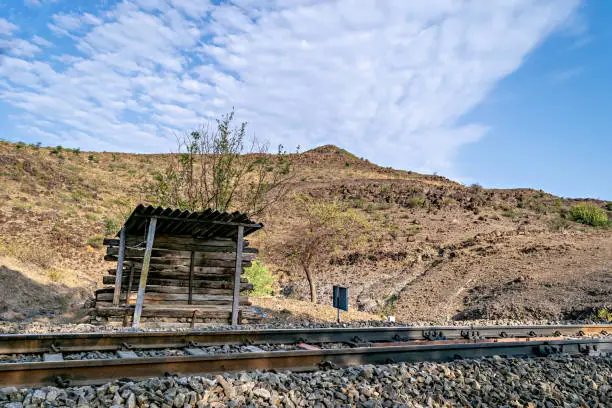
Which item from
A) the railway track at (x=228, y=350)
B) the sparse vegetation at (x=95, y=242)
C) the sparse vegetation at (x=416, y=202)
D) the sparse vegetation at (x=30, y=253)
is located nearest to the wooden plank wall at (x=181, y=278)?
the railway track at (x=228, y=350)

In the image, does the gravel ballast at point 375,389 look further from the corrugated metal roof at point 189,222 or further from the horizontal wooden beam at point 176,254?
the horizontal wooden beam at point 176,254

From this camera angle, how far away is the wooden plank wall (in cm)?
1177

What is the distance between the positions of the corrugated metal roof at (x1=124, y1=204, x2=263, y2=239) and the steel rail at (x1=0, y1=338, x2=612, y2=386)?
610cm

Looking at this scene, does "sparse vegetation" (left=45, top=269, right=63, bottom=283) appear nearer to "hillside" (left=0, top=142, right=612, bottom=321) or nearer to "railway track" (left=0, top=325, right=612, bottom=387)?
"hillside" (left=0, top=142, right=612, bottom=321)

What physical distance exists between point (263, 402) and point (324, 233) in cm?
1801

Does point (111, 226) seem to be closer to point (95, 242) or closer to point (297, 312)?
point (95, 242)

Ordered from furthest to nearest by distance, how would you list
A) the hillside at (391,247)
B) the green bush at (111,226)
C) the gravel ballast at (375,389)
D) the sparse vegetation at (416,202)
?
the sparse vegetation at (416,202) → the green bush at (111,226) → the hillside at (391,247) → the gravel ballast at (375,389)

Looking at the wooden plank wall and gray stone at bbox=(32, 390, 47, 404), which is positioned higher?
the wooden plank wall

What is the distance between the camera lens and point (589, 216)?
3403 cm

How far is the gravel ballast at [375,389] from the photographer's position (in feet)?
13.5

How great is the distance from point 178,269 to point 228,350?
5.76 m

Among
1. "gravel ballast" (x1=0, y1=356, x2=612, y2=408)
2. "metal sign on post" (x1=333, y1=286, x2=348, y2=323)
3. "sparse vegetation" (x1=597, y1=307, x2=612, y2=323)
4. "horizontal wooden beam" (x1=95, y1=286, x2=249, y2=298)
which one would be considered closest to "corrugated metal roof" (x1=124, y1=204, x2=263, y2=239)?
"horizontal wooden beam" (x1=95, y1=286, x2=249, y2=298)

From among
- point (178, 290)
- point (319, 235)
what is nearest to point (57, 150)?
point (319, 235)

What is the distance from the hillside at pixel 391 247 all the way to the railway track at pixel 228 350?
9.05 metres
